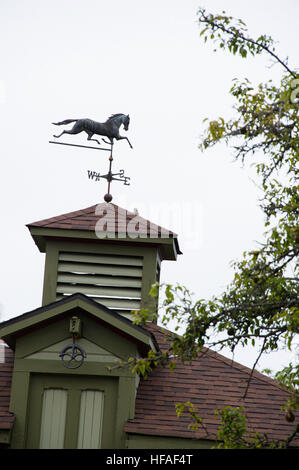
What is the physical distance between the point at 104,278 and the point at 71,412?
2797 mm

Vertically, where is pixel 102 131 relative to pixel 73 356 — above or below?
above

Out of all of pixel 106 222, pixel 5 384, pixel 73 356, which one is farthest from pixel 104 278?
pixel 5 384

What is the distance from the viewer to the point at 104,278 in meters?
12.8

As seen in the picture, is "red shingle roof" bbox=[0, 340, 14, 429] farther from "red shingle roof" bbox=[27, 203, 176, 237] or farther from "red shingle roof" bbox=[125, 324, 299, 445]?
"red shingle roof" bbox=[27, 203, 176, 237]

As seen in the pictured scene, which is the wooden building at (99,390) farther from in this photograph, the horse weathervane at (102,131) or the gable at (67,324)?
the horse weathervane at (102,131)

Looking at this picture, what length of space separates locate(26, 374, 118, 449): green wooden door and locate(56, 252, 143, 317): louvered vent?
2.02 m

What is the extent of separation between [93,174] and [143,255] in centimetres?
197

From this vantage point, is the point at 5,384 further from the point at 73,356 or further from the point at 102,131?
the point at 102,131

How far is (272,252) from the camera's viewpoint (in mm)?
8305

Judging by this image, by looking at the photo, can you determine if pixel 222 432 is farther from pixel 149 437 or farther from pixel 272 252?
pixel 149 437

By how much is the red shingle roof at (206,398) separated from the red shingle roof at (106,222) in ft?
6.74

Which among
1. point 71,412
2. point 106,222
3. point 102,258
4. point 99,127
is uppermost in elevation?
point 99,127

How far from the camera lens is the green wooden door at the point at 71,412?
1073cm
